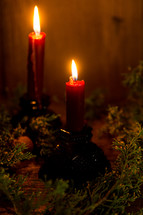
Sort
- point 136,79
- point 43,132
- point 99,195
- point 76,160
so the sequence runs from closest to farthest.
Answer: point 99,195, point 76,160, point 43,132, point 136,79

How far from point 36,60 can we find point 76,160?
1.27 feet

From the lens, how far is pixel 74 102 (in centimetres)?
93

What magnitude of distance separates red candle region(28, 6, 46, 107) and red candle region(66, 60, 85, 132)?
23cm

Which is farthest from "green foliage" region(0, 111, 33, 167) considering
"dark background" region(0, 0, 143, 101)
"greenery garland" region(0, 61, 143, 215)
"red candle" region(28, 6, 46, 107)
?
"dark background" region(0, 0, 143, 101)

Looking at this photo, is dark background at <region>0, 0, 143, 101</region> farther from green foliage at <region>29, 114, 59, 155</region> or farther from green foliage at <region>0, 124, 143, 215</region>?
green foliage at <region>0, 124, 143, 215</region>

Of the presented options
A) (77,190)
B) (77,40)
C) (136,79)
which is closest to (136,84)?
(136,79)

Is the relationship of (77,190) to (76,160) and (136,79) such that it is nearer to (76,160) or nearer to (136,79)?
(76,160)

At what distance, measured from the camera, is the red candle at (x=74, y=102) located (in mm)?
Answer: 911

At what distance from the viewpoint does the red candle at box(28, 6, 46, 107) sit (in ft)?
3.64

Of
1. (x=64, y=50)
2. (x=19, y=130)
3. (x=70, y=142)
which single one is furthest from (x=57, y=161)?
(x=64, y=50)

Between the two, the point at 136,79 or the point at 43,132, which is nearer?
the point at 43,132

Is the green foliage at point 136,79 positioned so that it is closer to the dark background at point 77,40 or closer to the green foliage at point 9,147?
the dark background at point 77,40

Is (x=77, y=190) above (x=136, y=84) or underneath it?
underneath

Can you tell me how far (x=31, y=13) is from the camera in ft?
4.90
